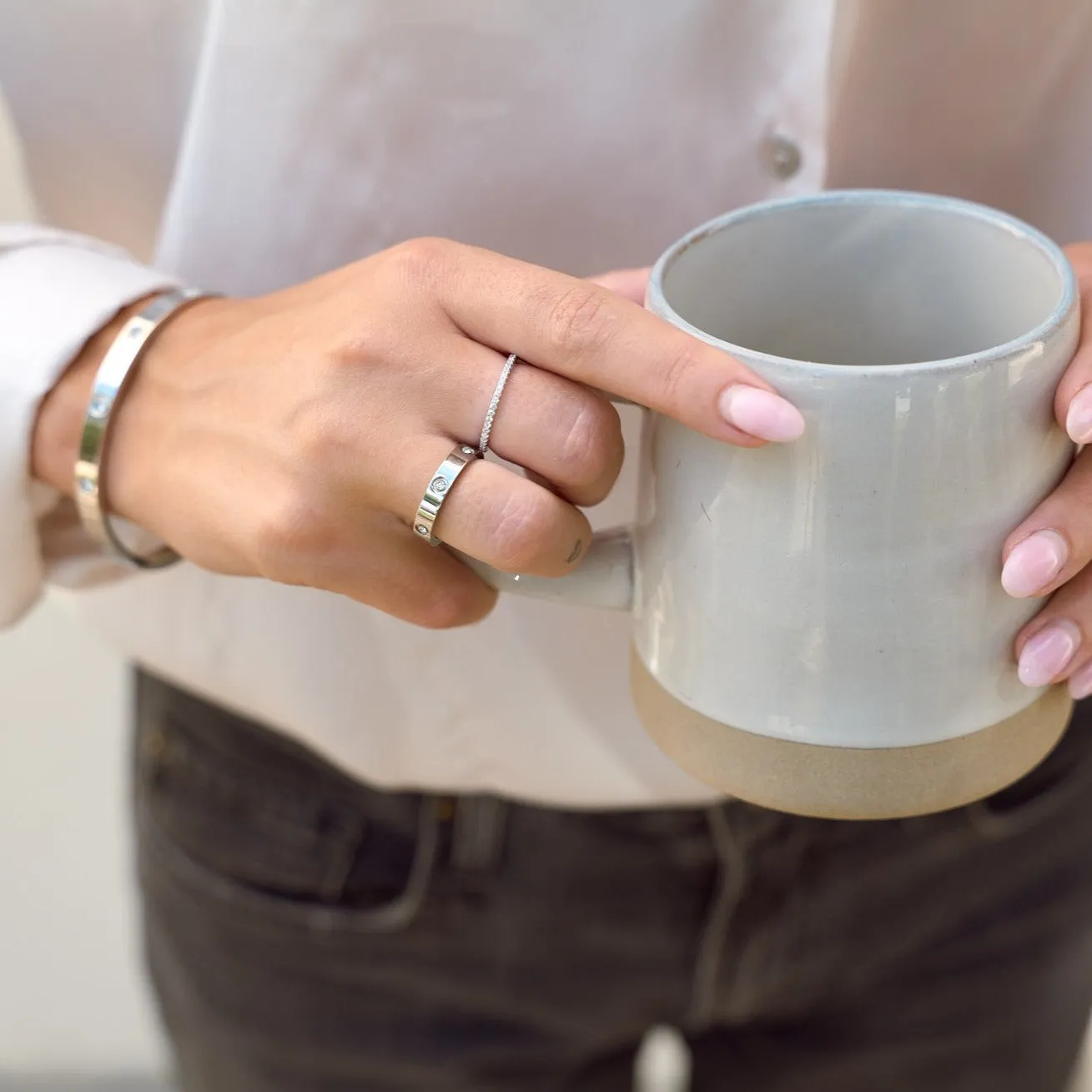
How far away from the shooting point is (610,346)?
0.35 meters

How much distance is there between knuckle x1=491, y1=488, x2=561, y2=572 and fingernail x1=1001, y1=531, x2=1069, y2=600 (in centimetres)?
13

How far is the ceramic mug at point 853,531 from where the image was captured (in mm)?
→ 337

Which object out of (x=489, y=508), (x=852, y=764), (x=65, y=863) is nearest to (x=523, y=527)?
(x=489, y=508)

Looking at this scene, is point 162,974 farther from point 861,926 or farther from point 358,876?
point 861,926

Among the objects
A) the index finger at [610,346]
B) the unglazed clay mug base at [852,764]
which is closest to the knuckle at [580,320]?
the index finger at [610,346]

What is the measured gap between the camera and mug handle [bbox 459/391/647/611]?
404mm

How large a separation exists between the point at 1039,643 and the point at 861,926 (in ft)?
1.30

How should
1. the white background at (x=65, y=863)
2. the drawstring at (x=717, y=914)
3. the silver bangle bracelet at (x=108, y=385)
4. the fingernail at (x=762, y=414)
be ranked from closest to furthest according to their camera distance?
1. the fingernail at (x=762, y=414)
2. the silver bangle bracelet at (x=108, y=385)
3. the drawstring at (x=717, y=914)
4. the white background at (x=65, y=863)

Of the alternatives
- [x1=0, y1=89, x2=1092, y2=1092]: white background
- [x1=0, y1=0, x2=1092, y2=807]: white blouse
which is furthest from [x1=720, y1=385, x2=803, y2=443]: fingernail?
[x1=0, y1=89, x2=1092, y2=1092]: white background

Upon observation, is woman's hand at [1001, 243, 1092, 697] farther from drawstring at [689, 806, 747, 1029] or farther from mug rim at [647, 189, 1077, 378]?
drawstring at [689, 806, 747, 1029]

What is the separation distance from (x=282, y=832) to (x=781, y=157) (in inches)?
17.0

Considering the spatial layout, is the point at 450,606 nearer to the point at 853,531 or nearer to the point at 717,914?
the point at 853,531

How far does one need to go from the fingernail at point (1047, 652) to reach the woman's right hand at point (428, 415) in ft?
0.37

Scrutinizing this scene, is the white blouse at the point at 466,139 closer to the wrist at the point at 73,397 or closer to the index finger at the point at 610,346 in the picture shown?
the wrist at the point at 73,397
